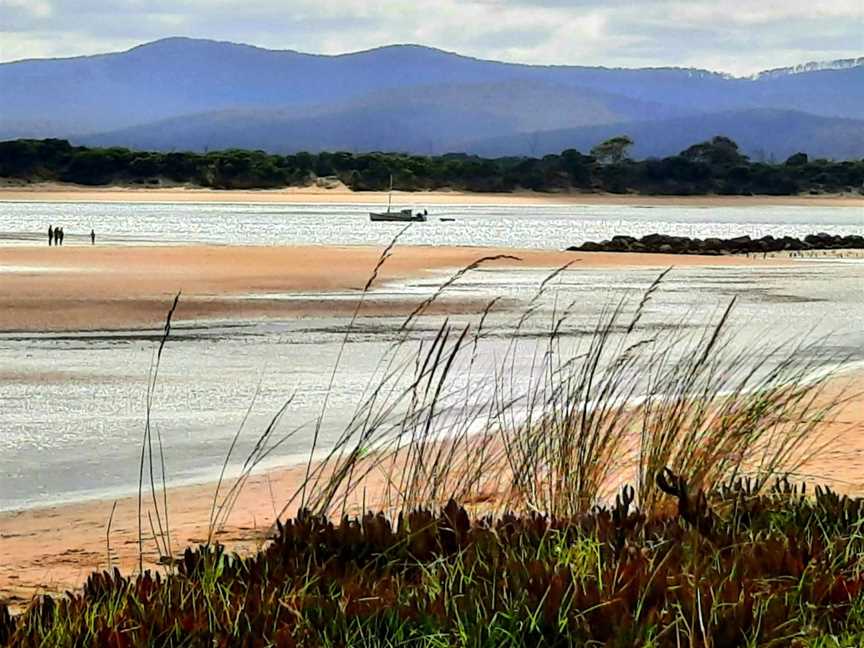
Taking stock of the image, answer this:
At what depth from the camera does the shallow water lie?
9.86 meters

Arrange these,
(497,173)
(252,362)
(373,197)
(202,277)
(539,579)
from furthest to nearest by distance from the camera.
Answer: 1. (497,173)
2. (373,197)
3. (202,277)
4. (252,362)
5. (539,579)

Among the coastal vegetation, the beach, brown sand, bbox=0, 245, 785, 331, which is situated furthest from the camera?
brown sand, bbox=0, 245, 785, 331

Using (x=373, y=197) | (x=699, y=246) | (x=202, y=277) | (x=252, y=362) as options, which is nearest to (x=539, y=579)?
(x=252, y=362)

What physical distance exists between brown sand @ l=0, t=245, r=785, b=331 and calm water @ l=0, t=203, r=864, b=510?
1420 mm

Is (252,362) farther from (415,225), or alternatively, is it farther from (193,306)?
(415,225)

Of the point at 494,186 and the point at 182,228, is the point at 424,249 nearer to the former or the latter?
the point at 182,228

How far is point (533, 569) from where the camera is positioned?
14.6 feet

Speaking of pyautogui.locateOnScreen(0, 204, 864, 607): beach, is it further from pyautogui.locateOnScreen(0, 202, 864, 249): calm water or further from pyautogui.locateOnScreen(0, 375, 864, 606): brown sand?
pyautogui.locateOnScreen(0, 202, 864, 249): calm water

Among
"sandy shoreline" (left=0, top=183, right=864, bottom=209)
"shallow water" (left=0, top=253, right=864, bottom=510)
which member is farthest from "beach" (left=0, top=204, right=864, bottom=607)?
"sandy shoreline" (left=0, top=183, right=864, bottom=209)

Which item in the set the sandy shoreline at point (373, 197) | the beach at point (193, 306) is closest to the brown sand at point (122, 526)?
the beach at point (193, 306)

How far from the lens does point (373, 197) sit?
108 m

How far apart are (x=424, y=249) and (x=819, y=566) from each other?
132 ft

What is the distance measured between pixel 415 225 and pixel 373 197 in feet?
127

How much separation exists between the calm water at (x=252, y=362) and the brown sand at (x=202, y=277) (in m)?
1.42
